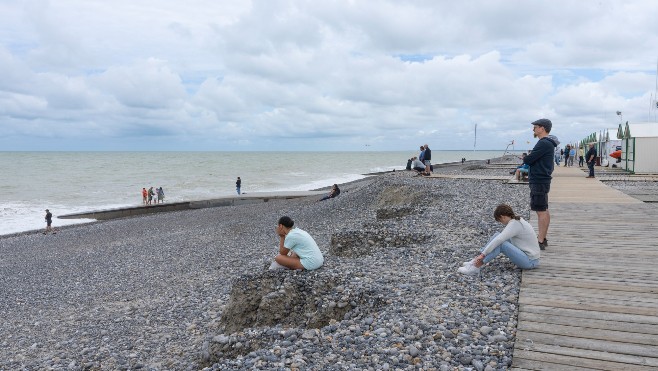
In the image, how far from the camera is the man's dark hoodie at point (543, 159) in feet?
24.8

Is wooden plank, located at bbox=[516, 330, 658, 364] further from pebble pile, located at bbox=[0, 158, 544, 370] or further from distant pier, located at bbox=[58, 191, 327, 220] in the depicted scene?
distant pier, located at bbox=[58, 191, 327, 220]

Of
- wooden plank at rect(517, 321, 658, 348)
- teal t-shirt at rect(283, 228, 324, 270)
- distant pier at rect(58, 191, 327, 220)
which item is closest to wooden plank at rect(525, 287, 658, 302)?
wooden plank at rect(517, 321, 658, 348)

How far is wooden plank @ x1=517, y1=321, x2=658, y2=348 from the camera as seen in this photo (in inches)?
179

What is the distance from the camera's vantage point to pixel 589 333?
4715mm

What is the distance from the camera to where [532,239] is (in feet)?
22.0

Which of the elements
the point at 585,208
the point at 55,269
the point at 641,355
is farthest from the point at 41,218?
the point at 641,355

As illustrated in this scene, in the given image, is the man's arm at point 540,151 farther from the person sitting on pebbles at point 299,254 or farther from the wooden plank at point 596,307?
the person sitting on pebbles at point 299,254

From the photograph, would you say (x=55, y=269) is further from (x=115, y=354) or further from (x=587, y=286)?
(x=587, y=286)

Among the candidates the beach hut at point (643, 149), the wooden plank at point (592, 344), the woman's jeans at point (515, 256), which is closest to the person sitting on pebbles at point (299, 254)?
the woman's jeans at point (515, 256)

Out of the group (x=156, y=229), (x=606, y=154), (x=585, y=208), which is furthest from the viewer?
(x=606, y=154)

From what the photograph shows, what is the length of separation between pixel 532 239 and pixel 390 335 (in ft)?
9.15

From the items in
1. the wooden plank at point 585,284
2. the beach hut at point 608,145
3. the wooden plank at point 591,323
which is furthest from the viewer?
the beach hut at point 608,145

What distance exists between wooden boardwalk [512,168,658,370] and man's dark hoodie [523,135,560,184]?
125cm

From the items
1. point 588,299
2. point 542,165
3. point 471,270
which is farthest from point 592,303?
point 542,165
